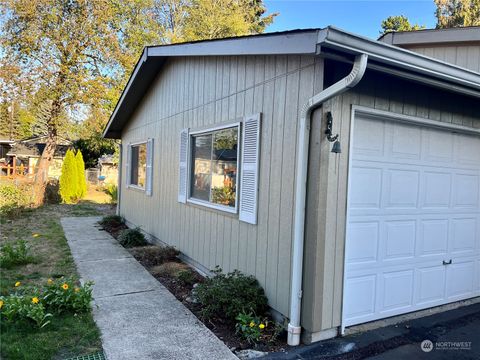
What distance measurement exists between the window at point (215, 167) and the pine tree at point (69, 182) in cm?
1135

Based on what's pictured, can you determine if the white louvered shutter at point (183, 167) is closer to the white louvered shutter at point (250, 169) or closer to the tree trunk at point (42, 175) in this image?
the white louvered shutter at point (250, 169)

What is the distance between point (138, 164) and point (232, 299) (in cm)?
661

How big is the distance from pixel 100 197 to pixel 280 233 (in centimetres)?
1622

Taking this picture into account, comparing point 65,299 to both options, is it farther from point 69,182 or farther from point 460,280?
point 69,182

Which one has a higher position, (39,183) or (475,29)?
(475,29)

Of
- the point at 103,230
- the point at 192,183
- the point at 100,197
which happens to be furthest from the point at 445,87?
the point at 100,197

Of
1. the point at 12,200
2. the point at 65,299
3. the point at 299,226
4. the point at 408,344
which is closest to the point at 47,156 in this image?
the point at 12,200

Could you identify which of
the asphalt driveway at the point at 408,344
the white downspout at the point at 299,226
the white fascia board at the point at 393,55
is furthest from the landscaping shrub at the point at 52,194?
the white fascia board at the point at 393,55

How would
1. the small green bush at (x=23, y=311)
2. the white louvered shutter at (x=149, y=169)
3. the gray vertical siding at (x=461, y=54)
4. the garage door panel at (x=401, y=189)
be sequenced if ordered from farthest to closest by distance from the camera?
1. the white louvered shutter at (x=149, y=169)
2. the gray vertical siding at (x=461, y=54)
3. the garage door panel at (x=401, y=189)
4. the small green bush at (x=23, y=311)

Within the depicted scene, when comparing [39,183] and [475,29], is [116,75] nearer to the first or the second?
[39,183]

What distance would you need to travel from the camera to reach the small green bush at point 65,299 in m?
3.79

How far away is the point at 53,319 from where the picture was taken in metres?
3.65

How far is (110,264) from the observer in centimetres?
593

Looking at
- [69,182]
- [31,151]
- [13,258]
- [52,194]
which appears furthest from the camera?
[31,151]
